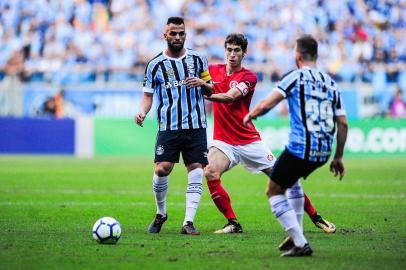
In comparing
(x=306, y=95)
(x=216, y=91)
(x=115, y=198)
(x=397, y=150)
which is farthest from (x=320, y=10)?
(x=306, y=95)

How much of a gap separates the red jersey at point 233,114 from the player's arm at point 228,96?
0.31 m

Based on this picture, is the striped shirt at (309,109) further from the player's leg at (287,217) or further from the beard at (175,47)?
the beard at (175,47)

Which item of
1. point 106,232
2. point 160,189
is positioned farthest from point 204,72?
point 106,232

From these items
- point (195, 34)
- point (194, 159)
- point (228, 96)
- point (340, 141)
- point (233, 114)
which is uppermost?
point (195, 34)

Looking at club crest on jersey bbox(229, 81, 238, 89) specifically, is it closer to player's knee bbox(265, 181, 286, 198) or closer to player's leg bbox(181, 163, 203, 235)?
player's leg bbox(181, 163, 203, 235)

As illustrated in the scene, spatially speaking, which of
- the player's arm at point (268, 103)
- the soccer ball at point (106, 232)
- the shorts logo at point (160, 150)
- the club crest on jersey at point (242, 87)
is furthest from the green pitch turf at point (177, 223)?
the club crest on jersey at point (242, 87)

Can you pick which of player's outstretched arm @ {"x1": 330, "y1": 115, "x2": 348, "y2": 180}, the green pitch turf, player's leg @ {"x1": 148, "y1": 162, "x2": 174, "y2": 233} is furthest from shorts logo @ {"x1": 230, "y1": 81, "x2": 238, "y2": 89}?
player's outstretched arm @ {"x1": 330, "y1": 115, "x2": 348, "y2": 180}

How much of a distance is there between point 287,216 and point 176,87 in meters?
2.75

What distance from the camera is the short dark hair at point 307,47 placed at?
772cm

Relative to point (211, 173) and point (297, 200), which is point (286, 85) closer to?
point (297, 200)

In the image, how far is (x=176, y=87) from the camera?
Answer: 395 inches

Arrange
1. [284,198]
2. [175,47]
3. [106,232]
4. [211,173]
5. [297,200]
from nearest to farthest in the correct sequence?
[284,198], [297,200], [106,232], [175,47], [211,173]

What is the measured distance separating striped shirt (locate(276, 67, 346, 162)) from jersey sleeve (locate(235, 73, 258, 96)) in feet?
8.06

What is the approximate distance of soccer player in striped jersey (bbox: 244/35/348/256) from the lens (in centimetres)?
771
